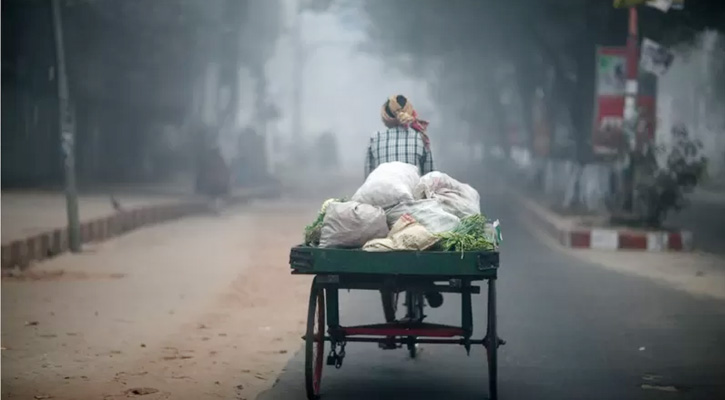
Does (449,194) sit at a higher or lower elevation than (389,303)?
higher

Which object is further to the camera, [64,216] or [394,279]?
[64,216]

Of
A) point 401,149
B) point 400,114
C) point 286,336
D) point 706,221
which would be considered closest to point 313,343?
point 401,149

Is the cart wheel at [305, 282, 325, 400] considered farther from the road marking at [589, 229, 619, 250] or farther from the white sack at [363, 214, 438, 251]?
the road marking at [589, 229, 619, 250]

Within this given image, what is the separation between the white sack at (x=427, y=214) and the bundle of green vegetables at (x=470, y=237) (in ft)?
0.22

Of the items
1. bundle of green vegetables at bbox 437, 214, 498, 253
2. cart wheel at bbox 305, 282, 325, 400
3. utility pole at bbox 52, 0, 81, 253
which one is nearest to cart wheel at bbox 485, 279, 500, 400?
bundle of green vegetables at bbox 437, 214, 498, 253

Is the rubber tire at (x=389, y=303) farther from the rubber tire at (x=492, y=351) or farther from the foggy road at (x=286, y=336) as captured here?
the rubber tire at (x=492, y=351)

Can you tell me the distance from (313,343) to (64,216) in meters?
14.2

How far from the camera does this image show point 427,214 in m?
6.90

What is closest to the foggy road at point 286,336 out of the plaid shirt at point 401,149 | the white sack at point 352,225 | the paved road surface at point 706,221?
the white sack at point 352,225

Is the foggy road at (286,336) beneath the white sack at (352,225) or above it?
beneath

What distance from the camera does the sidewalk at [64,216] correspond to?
15461mm

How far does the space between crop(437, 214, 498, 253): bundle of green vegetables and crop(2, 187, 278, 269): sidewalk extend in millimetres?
8986

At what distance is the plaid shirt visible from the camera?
27.1 feet

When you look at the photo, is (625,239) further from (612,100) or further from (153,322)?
(153,322)
